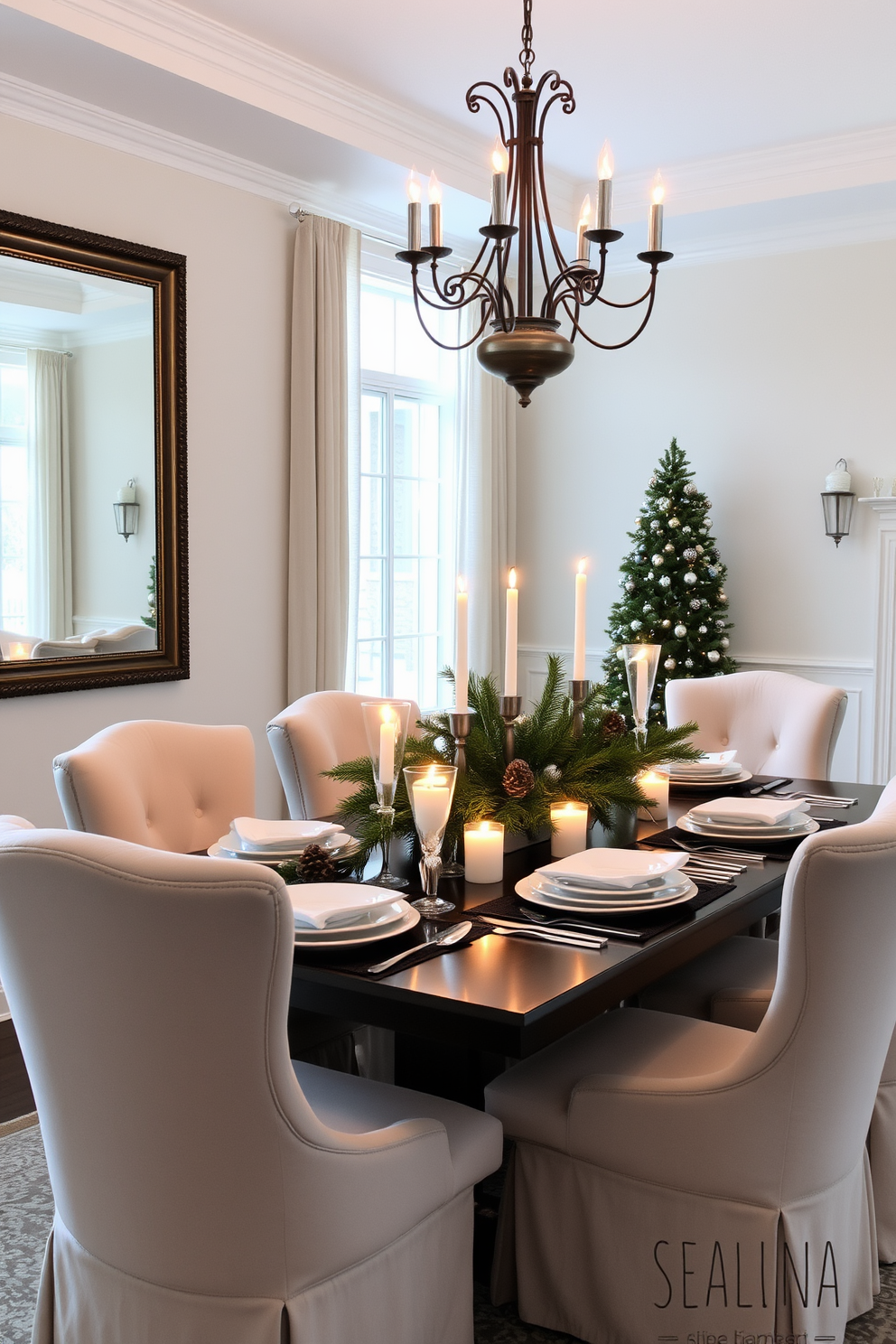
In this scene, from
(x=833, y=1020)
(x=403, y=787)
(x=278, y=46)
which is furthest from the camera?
(x=278, y=46)

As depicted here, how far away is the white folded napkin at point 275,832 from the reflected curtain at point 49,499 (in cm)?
171

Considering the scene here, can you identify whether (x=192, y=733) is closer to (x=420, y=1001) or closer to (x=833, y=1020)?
(x=420, y=1001)

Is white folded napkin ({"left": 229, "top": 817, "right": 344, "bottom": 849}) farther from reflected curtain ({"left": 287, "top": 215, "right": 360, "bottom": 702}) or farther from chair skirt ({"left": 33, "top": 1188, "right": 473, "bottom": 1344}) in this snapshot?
reflected curtain ({"left": 287, "top": 215, "right": 360, "bottom": 702})

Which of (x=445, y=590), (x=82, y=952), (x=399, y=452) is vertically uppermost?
(x=399, y=452)

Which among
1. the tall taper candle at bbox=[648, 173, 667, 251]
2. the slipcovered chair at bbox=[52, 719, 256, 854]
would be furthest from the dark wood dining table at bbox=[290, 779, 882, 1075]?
the tall taper candle at bbox=[648, 173, 667, 251]

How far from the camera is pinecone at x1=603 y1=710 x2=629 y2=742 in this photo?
2439 mm

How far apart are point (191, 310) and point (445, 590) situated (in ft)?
6.72

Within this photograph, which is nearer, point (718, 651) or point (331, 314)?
point (331, 314)

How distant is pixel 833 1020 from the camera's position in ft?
5.41

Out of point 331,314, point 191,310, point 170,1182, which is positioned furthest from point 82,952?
point 331,314

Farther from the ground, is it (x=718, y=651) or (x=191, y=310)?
(x=191, y=310)

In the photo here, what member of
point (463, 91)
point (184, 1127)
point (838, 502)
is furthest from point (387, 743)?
point (838, 502)

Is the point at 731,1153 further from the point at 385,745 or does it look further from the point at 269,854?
the point at 269,854

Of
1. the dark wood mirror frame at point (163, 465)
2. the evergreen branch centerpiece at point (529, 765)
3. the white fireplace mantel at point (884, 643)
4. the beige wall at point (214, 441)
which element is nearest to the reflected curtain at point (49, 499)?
the dark wood mirror frame at point (163, 465)
